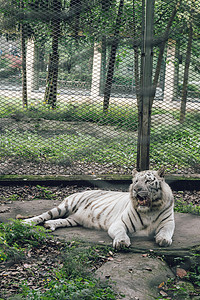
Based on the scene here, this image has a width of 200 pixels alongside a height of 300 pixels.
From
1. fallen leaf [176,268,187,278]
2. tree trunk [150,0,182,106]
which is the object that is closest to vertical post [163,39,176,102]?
tree trunk [150,0,182,106]

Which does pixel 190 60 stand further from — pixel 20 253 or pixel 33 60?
pixel 20 253

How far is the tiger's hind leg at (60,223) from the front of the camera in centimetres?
382

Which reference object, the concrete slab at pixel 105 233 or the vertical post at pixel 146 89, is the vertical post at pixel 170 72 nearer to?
the vertical post at pixel 146 89

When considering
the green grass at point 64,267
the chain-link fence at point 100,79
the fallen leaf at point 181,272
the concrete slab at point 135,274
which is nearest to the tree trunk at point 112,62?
the chain-link fence at point 100,79

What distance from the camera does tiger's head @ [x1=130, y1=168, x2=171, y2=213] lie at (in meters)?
3.52

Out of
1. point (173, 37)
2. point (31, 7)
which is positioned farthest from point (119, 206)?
point (31, 7)

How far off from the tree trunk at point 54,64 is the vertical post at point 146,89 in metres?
1.27

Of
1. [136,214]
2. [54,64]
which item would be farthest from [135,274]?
[54,64]

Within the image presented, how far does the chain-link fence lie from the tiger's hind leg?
1.27m

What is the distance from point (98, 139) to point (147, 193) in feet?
7.00

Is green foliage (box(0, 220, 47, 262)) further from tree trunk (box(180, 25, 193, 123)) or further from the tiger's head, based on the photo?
tree trunk (box(180, 25, 193, 123))

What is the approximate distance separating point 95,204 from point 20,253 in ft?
4.36

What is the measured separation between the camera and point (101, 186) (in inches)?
206

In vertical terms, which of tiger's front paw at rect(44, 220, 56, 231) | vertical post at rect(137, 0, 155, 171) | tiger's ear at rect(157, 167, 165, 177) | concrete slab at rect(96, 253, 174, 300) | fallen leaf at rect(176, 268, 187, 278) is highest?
vertical post at rect(137, 0, 155, 171)
